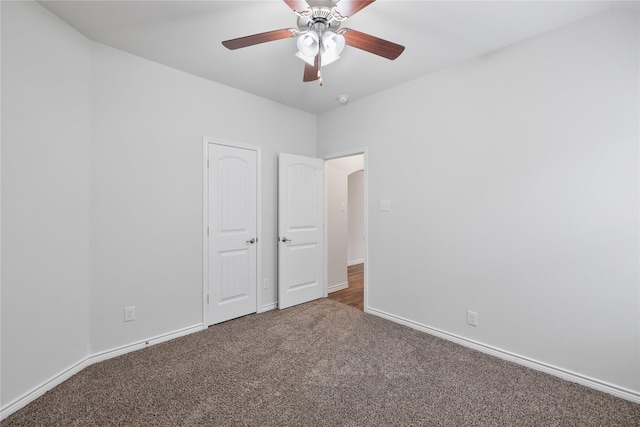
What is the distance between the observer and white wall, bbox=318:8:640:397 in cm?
183

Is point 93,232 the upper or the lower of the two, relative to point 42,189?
lower

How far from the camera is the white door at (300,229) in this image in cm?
344

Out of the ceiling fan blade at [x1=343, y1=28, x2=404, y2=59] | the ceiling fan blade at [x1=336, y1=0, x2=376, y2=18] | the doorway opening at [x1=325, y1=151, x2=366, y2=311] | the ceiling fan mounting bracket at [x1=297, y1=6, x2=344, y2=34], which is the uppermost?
the ceiling fan mounting bracket at [x1=297, y1=6, x2=344, y2=34]

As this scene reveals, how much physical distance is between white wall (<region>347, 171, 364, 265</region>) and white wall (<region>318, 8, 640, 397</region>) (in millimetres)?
3574

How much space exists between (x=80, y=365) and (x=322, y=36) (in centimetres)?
301

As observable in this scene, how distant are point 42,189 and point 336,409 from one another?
95.6 inches

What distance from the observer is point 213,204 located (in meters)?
2.94

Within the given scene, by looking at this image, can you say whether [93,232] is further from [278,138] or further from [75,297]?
[278,138]

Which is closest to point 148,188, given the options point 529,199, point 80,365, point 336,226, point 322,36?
point 80,365

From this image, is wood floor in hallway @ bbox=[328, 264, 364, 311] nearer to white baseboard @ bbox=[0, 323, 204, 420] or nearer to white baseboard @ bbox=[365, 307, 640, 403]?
white baseboard @ bbox=[365, 307, 640, 403]

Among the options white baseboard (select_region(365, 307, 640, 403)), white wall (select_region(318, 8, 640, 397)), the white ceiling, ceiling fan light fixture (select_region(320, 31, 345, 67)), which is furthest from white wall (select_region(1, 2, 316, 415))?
white baseboard (select_region(365, 307, 640, 403))

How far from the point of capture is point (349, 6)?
1.50 metres

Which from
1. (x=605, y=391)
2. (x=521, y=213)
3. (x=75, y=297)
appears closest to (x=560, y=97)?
(x=521, y=213)

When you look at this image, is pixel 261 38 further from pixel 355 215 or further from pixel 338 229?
pixel 355 215
